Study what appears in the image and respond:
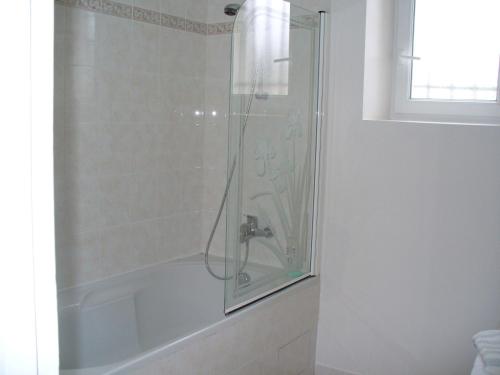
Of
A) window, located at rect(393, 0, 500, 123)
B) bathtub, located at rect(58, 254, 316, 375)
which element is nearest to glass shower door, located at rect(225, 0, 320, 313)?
bathtub, located at rect(58, 254, 316, 375)

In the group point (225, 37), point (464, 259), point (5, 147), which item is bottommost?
point (464, 259)

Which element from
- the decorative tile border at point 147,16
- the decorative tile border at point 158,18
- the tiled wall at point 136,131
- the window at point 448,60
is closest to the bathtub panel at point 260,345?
the tiled wall at point 136,131

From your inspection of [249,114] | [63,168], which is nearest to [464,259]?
[249,114]

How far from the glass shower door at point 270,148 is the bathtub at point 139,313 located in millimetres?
128

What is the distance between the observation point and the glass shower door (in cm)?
207

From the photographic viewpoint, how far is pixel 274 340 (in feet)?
8.07

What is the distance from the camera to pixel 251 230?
2.24m

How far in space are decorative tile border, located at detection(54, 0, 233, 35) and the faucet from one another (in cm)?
115

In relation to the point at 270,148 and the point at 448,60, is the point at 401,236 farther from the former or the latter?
the point at 448,60

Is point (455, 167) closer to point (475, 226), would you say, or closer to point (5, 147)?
point (475, 226)

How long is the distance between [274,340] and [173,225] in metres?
0.88

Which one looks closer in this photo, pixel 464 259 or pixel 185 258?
pixel 464 259

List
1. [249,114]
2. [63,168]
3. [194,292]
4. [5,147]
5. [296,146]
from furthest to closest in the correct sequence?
[194,292]
[296,146]
[63,168]
[249,114]
[5,147]

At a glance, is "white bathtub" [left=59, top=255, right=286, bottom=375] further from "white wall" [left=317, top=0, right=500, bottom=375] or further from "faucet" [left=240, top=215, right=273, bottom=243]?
"white wall" [left=317, top=0, right=500, bottom=375]
